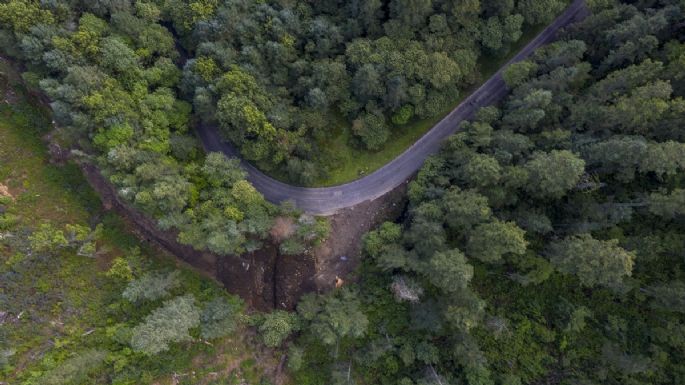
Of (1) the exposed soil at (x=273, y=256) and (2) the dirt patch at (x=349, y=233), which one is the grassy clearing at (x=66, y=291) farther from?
(2) the dirt patch at (x=349, y=233)

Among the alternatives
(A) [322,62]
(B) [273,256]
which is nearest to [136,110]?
(A) [322,62]

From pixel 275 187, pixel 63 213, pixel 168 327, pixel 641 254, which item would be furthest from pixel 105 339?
pixel 641 254

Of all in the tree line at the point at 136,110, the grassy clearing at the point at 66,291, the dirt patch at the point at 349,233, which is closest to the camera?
the tree line at the point at 136,110

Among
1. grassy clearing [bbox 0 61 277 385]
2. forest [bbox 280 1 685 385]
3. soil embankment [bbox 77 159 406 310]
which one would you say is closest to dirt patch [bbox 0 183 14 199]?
grassy clearing [bbox 0 61 277 385]

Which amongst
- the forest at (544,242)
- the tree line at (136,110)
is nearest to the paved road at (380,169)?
the tree line at (136,110)

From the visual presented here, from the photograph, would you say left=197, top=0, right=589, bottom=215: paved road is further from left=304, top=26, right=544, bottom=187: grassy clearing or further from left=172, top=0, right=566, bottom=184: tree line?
left=172, top=0, right=566, bottom=184: tree line

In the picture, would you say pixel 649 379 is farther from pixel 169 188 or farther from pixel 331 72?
pixel 169 188

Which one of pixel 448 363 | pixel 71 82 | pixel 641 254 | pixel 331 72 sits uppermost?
pixel 331 72
